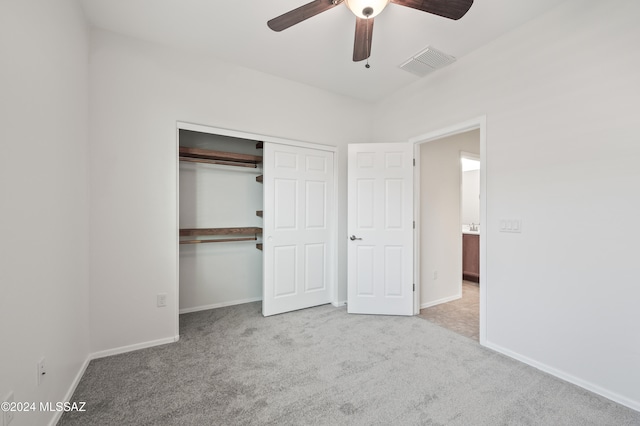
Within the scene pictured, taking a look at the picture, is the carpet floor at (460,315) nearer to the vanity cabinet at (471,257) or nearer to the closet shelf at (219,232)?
the vanity cabinet at (471,257)

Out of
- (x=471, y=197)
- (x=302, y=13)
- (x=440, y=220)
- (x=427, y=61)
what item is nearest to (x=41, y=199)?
(x=302, y=13)

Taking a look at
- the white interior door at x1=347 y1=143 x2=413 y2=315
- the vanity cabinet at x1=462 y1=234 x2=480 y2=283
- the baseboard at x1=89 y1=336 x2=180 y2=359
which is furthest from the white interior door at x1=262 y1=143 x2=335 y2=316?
the vanity cabinet at x1=462 y1=234 x2=480 y2=283

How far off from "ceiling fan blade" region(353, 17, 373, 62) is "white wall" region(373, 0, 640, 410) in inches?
52.4

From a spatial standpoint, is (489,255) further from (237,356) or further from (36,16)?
(36,16)

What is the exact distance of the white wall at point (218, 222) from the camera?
3.29 m

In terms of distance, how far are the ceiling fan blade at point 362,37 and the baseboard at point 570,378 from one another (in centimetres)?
277

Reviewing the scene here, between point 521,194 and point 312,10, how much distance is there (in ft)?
7.16

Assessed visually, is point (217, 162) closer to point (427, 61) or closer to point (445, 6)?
point (427, 61)

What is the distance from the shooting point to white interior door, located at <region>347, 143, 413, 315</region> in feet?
10.7

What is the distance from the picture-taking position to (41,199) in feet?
4.76

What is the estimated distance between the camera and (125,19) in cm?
222

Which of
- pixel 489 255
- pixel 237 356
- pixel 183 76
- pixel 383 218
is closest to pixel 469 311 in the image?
pixel 489 255

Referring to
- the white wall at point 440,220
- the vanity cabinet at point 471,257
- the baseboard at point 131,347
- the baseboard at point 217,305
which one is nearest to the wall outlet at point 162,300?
the baseboard at point 131,347

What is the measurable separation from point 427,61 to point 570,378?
2.90m
